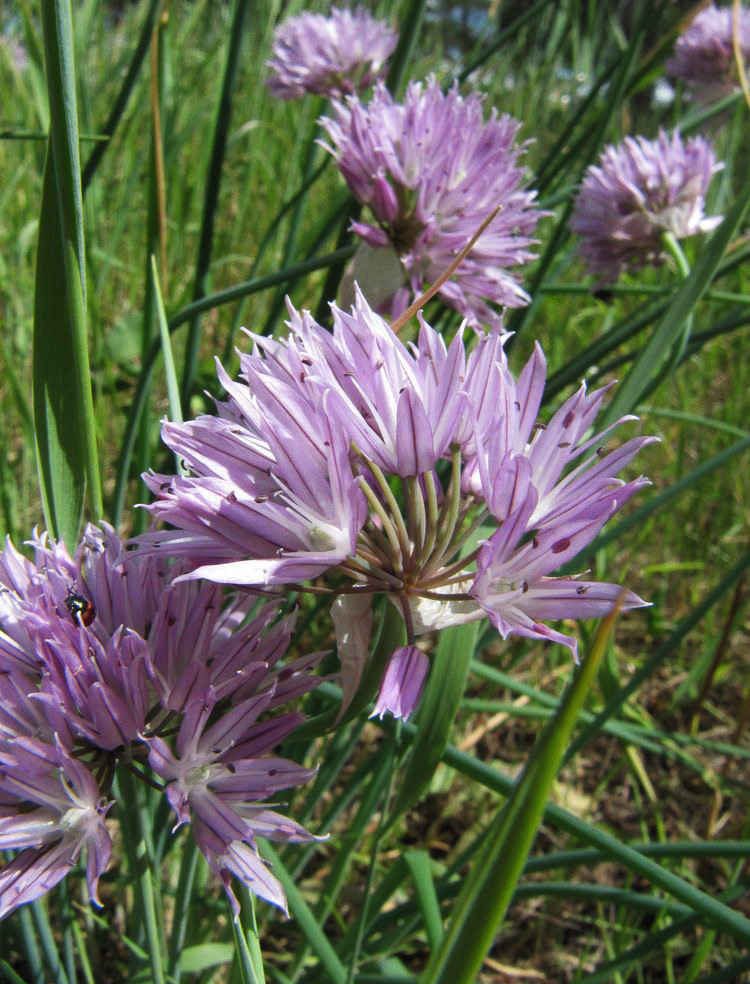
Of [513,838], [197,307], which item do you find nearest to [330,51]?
[197,307]

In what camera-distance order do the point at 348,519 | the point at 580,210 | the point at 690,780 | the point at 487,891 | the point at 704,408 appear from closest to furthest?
1. the point at 487,891
2. the point at 348,519
3. the point at 580,210
4. the point at 690,780
5. the point at 704,408

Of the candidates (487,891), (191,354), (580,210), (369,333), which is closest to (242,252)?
(580,210)

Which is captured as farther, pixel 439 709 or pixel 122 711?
pixel 439 709

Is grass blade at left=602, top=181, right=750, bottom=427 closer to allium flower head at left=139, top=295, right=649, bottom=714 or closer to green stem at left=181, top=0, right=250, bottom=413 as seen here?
allium flower head at left=139, top=295, right=649, bottom=714

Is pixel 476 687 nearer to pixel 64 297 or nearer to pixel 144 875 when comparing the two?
pixel 144 875

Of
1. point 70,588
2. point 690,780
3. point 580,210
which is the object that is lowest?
point 690,780

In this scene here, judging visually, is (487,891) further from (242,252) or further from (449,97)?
(242,252)

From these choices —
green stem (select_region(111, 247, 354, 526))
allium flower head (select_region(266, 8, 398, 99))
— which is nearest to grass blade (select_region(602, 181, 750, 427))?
green stem (select_region(111, 247, 354, 526))
